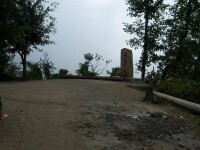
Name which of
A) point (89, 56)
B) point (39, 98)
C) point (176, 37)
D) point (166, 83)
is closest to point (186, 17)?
point (176, 37)

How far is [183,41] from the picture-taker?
18.3m

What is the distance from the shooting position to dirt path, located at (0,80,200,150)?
19.7 feet

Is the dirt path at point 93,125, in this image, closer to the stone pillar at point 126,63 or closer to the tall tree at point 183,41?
the stone pillar at point 126,63

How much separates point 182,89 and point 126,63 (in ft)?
20.2

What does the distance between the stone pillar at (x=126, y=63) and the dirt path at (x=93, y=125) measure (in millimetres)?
7568

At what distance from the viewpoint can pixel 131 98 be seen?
33.9ft

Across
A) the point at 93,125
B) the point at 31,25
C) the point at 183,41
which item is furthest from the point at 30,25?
the point at 93,125

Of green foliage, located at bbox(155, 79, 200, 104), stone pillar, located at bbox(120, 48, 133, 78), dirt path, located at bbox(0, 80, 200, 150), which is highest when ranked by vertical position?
stone pillar, located at bbox(120, 48, 133, 78)

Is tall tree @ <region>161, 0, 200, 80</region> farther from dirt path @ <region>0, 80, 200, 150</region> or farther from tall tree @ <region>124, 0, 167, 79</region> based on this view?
dirt path @ <region>0, 80, 200, 150</region>

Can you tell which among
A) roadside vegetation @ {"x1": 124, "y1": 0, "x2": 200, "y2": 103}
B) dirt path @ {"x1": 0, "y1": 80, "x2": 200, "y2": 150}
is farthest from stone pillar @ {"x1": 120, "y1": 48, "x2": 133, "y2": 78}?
dirt path @ {"x1": 0, "y1": 80, "x2": 200, "y2": 150}

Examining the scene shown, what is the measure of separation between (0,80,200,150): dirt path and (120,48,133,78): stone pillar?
24.8ft

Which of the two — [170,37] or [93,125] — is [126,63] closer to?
[170,37]

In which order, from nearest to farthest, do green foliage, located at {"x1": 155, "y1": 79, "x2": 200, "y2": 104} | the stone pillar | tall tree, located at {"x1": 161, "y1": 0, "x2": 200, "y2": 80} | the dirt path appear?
the dirt path < green foliage, located at {"x1": 155, "y1": 79, "x2": 200, "y2": 104} < the stone pillar < tall tree, located at {"x1": 161, "y1": 0, "x2": 200, "y2": 80}

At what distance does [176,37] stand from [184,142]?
1304 centimetres
